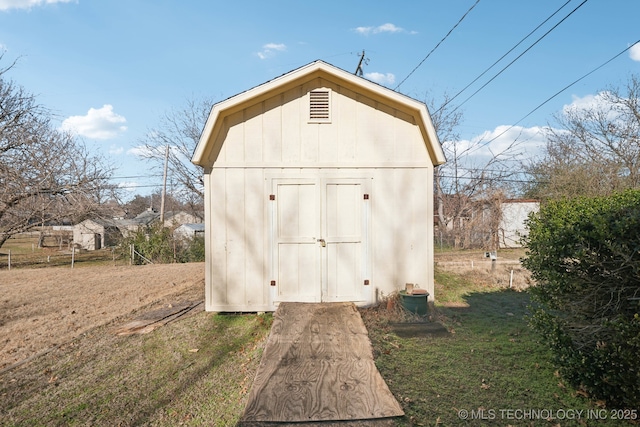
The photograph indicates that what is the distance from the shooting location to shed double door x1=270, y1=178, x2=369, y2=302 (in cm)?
604

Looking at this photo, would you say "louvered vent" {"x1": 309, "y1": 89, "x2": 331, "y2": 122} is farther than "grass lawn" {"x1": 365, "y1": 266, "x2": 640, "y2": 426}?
Yes

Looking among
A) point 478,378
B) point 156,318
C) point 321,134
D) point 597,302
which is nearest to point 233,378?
point 478,378

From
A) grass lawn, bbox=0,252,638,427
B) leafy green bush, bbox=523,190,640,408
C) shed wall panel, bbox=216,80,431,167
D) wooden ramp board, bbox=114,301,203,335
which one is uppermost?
shed wall panel, bbox=216,80,431,167

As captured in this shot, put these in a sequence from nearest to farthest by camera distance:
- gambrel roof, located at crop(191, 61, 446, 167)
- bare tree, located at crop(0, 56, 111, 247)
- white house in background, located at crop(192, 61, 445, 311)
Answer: gambrel roof, located at crop(191, 61, 446, 167) → white house in background, located at crop(192, 61, 445, 311) → bare tree, located at crop(0, 56, 111, 247)

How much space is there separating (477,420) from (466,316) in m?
3.82

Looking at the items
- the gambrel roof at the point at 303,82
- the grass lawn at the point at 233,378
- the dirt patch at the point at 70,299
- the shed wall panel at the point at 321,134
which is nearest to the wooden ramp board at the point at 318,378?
the grass lawn at the point at 233,378

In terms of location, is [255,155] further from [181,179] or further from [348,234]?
[181,179]

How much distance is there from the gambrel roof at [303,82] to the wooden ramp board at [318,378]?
9.40ft

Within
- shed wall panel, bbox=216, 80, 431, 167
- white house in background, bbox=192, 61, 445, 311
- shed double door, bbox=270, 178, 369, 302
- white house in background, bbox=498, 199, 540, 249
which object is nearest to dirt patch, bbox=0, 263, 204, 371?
white house in background, bbox=192, 61, 445, 311

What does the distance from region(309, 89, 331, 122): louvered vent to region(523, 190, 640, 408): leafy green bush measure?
3.66 metres

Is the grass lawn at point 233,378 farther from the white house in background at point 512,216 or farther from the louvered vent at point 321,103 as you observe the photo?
the white house in background at point 512,216

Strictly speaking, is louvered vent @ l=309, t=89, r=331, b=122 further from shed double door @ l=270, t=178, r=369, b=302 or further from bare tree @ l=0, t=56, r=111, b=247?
bare tree @ l=0, t=56, r=111, b=247

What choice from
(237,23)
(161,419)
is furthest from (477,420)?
(237,23)

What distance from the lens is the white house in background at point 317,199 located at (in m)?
6.02
